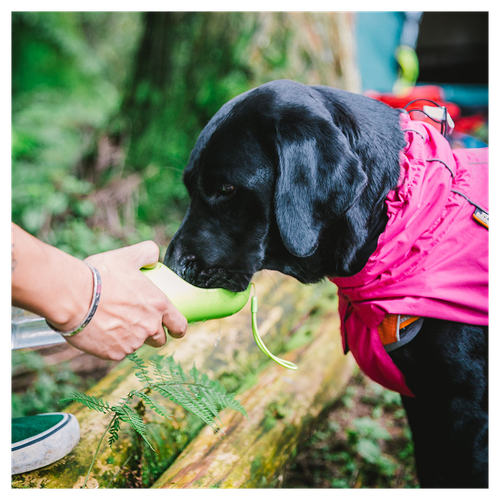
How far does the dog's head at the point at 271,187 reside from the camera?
170cm

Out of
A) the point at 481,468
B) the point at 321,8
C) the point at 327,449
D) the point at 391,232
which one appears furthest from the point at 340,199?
Answer: the point at 321,8

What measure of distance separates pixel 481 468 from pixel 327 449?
1114 mm

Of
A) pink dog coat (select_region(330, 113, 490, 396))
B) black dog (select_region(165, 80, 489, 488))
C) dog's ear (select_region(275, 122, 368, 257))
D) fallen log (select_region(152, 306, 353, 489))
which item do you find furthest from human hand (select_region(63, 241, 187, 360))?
pink dog coat (select_region(330, 113, 490, 396))

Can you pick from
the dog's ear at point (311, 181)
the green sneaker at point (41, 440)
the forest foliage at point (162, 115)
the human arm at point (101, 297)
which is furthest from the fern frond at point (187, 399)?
the forest foliage at point (162, 115)

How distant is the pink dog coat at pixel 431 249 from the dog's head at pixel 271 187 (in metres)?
0.18

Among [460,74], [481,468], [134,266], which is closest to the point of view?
[134,266]

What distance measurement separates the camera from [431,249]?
1754mm

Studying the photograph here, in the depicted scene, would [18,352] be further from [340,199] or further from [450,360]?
[450,360]

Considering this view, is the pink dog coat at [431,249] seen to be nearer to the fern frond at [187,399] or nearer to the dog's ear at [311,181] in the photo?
the dog's ear at [311,181]

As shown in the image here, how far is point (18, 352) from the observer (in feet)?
10.8

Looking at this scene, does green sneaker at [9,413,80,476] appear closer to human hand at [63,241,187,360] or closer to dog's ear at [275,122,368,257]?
human hand at [63,241,187,360]

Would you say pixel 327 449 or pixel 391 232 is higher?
pixel 391 232

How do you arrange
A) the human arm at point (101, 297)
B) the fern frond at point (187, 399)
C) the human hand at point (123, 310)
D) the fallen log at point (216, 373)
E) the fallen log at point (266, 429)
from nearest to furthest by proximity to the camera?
1. the human arm at point (101, 297)
2. the human hand at point (123, 310)
3. the fern frond at point (187, 399)
4. the fallen log at point (216, 373)
5. the fallen log at point (266, 429)

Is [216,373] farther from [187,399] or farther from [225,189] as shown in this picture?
[225,189]
